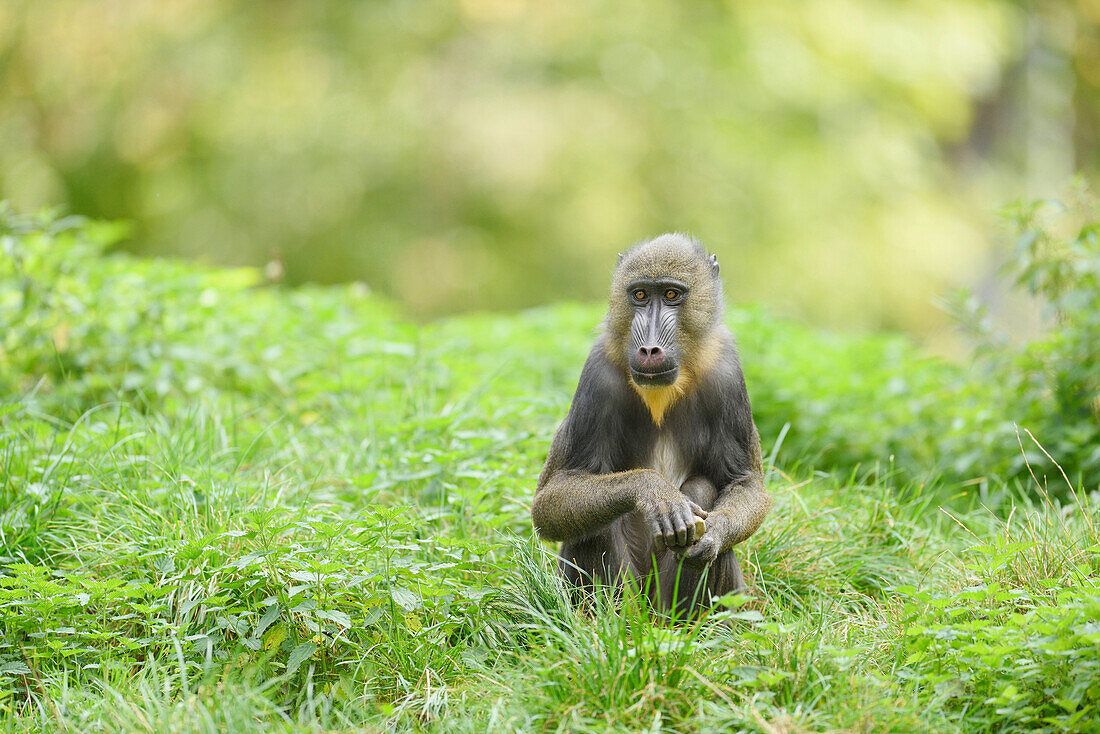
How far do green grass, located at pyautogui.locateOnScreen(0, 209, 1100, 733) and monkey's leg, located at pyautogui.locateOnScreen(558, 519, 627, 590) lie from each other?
130mm

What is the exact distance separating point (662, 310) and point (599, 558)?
0.89 metres

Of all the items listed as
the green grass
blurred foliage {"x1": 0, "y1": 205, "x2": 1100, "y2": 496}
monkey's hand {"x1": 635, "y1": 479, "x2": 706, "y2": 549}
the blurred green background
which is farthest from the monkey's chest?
the blurred green background

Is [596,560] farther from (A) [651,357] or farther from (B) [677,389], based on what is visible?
(A) [651,357]

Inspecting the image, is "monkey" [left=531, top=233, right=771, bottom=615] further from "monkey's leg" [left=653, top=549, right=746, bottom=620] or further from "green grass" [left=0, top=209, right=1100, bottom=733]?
"green grass" [left=0, top=209, right=1100, bottom=733]

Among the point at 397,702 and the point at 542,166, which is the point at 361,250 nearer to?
the point at 542,166

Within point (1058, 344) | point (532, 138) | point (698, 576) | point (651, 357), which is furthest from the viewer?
point (532, 138)

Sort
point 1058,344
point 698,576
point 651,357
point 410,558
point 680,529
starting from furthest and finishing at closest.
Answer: point 1058,344, point 410,558, point 698,576, point 651,357, point 680,529

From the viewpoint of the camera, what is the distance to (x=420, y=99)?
13266 millimetres

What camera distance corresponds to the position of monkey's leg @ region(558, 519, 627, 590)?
3689 mm

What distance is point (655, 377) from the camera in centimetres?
346

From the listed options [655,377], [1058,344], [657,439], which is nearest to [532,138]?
[1058,344]

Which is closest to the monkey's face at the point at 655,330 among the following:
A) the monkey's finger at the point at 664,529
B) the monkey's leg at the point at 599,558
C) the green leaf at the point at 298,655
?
the monkey's finger at the point at 664,529

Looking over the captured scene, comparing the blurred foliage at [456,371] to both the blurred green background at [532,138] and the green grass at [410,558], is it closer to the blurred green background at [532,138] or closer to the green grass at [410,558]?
the green grass at [410,558]

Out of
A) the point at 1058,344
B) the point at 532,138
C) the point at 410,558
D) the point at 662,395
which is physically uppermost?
the point at 532,138
